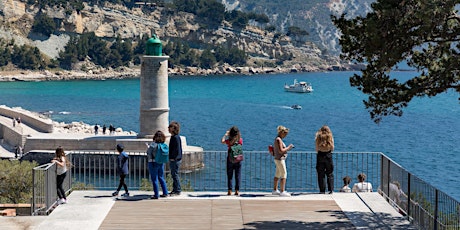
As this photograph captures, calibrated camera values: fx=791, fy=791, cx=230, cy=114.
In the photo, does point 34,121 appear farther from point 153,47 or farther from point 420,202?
point 420,202

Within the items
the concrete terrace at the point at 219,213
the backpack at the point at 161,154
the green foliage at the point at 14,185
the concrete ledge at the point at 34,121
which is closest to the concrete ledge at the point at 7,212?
the concrete terrace at the point at 219,213

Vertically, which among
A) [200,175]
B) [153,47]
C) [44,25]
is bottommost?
[200,175]

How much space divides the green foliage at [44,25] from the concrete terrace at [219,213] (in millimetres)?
176043

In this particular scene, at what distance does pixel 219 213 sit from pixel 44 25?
587 ft

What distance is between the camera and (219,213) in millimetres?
14102

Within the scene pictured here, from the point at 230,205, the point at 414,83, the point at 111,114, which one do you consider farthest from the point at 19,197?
the point at 111,114

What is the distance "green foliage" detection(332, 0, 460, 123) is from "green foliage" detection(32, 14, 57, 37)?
178101 mm

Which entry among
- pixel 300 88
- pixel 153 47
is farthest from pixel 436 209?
pixel 300 88

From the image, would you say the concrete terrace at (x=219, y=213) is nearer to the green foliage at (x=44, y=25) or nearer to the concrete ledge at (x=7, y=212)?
the concrete ledge at (x=7, y=212)

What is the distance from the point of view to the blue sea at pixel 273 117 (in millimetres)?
60375

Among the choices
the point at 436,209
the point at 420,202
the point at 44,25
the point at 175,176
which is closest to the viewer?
the point at 436,209

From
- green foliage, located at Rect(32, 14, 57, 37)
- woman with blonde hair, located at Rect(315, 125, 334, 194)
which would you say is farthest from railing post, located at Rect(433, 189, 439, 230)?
green foliage, located at Rect(32, 14, 57, 37)

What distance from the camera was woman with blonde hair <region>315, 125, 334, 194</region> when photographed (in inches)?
620

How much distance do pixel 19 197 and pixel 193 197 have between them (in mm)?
6990
